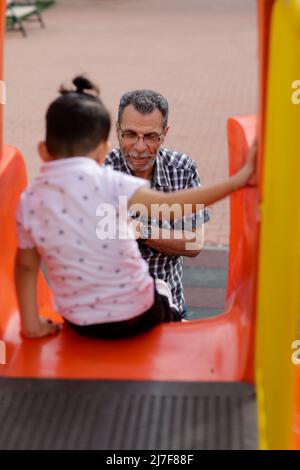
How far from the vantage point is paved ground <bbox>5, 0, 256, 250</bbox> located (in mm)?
8484

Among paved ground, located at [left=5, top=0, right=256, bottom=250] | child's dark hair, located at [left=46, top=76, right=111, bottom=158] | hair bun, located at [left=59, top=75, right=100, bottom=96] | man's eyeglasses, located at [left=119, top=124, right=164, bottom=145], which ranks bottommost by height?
paved ground, located at [left=5, top=0, right=256, bottom=250]

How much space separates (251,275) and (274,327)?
32cm

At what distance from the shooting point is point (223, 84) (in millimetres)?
10742

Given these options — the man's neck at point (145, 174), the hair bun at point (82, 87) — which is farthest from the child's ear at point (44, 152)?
the man's neck at point (145, 174)

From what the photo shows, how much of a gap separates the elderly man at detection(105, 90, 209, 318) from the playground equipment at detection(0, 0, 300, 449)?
415 millimetres

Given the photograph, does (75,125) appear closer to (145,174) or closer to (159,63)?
(145,174)

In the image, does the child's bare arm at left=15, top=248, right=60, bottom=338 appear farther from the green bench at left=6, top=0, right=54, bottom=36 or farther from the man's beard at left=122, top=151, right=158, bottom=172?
the green bench at left=6, top=0, right=54, bottom=36

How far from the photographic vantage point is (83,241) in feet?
7.54

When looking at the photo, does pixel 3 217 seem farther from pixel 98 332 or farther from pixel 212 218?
pixel 212 218

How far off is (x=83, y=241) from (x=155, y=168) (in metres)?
1.05

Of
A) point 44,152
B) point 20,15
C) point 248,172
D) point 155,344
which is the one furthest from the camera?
point 20,15

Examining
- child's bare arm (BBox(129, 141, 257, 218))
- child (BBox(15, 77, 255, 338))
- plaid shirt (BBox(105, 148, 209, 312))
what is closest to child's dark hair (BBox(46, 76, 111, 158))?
child (BBox(15, 77, 255, 338))

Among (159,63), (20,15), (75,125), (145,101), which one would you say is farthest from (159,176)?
(20,15)

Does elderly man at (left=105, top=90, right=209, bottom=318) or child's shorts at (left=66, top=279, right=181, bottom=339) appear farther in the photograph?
elderly man at (left=105, top=90, right=209, bottom=318)
